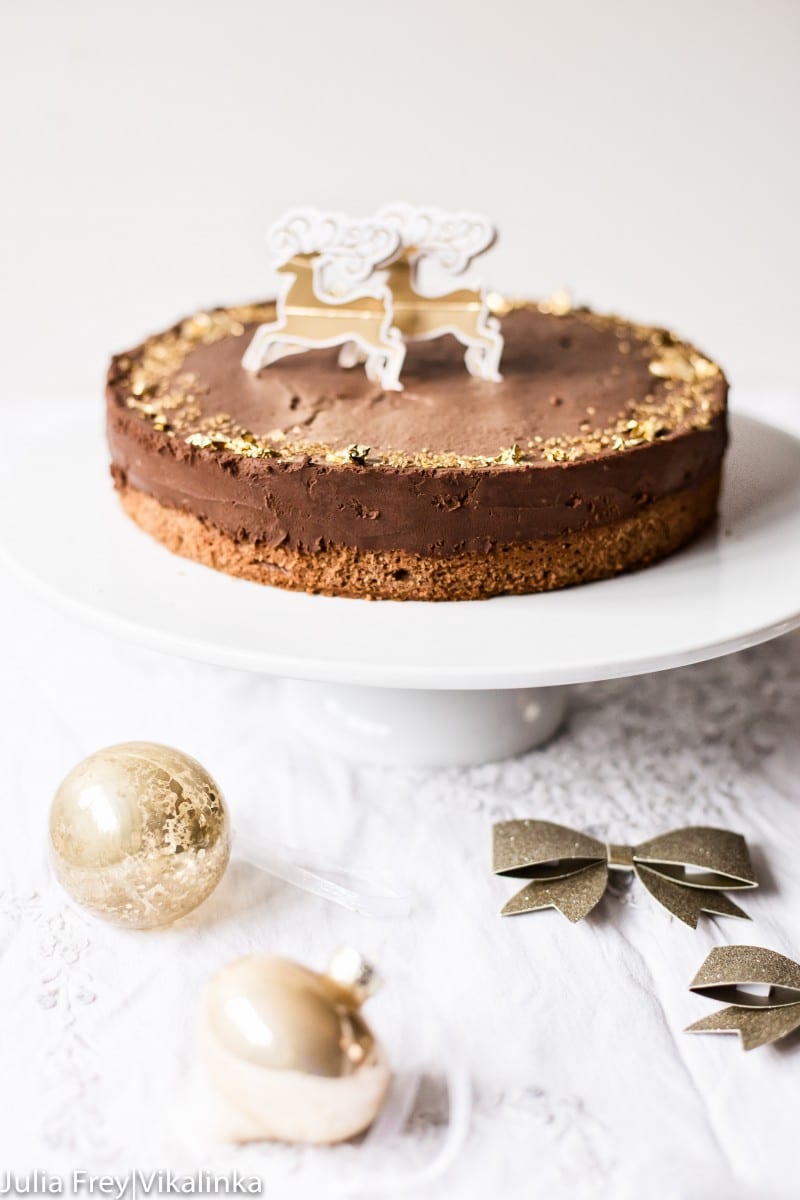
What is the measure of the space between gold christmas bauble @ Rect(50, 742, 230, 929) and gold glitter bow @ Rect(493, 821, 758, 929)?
48cm

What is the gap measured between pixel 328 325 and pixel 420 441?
394 mm

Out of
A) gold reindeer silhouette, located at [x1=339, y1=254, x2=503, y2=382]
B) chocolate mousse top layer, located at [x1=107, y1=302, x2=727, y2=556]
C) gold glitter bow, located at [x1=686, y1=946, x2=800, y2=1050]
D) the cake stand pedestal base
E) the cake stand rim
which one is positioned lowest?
the cake stand pedestal base

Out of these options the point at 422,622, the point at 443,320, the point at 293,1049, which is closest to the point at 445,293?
the point at 443,320

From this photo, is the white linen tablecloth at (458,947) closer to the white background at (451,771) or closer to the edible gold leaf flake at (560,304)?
the white background at (451,771)

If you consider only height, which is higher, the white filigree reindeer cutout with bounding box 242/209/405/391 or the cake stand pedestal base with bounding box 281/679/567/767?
the white filigree reindeer cutout with bounding box 242/209/405/391

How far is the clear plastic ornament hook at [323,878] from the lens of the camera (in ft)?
6.40

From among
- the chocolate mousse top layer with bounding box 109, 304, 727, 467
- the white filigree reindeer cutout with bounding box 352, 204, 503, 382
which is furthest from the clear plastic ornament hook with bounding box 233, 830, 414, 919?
the white filigree reindeer cutout with bounding box 352, 204, 503, 382

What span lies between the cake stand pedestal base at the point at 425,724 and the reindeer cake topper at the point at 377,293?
0.58 m

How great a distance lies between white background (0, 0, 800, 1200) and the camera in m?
1.62

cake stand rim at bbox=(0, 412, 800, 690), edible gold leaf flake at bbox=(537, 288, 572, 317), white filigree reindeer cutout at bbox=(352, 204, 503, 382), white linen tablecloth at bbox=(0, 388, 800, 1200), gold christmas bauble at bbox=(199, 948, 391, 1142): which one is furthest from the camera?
edible gold leaf flake at bbox=(537, 288, 572, 317)

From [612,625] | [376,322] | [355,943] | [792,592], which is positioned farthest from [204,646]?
[792,592]

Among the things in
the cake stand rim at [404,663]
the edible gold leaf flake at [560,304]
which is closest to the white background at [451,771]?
the cake stand rim at [404,663]

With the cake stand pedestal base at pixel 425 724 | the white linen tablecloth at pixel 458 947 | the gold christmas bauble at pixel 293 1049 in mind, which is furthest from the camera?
the cake stand pedestal base at pixel 425 724

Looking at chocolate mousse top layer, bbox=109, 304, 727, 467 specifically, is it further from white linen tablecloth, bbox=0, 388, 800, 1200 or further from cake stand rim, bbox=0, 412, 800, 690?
white linen tablecloth, bbox=0, 388, 800, 1200
